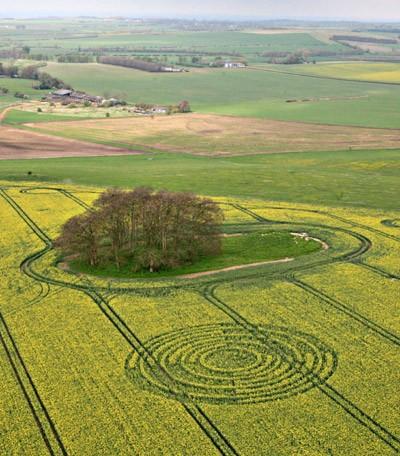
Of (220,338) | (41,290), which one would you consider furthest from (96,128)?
(220,338)

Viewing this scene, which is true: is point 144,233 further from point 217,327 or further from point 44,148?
point 44,148

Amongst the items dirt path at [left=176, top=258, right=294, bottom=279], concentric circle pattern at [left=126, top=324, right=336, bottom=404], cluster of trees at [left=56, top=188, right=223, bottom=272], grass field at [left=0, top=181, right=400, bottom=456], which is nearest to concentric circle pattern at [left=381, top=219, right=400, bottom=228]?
grass field at [left=0, top=181, right=400, bottom=456]

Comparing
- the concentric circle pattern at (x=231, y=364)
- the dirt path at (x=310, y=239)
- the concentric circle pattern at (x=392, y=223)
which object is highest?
the concentric circle pattern at (x=392, y=223)

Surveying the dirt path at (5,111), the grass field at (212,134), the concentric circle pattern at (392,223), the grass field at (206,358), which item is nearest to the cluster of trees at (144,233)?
the grass field at (206,358)

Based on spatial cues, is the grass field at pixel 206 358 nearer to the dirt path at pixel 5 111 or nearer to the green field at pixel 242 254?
the green field at pixel 242 254

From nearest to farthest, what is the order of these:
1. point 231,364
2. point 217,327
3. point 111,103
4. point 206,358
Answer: point 231,364 → point 206,358 → point 217,327 → point 111,103

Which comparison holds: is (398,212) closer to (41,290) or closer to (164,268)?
(164,268)

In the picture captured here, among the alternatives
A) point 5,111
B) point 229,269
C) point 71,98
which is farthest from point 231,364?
point 71,98
